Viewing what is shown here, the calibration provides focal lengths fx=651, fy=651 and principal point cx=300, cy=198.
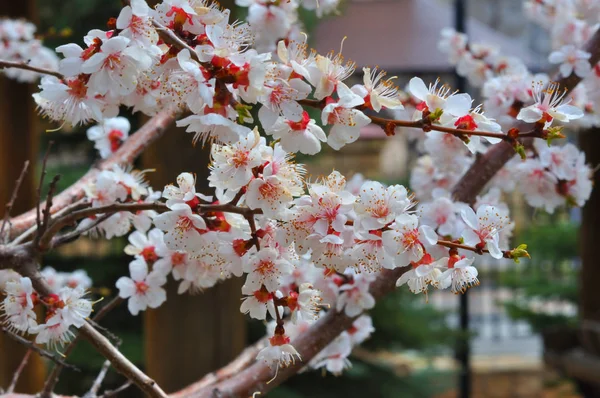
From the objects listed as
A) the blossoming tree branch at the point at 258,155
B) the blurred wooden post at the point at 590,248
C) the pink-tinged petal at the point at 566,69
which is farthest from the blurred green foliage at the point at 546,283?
the blossoming tree branch at the point at 258,155

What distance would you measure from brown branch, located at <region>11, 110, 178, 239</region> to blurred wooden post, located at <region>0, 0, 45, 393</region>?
1050 mm

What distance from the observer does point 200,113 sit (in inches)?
19.9

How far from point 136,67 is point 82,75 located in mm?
68

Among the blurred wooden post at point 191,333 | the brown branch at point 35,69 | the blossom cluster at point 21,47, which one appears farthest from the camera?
the blossom cluster at point 21,47

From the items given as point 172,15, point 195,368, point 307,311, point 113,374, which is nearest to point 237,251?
point 307,311

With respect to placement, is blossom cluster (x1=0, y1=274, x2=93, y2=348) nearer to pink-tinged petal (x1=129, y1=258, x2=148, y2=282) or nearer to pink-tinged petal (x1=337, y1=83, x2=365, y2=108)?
pink-tinged petal (x1=129, y1=258, x2=148, y2=282)

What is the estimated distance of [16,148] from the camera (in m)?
1.97

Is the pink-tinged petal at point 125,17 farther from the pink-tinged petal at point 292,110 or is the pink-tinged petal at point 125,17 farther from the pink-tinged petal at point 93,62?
the pink-tinged petal at point 292,110

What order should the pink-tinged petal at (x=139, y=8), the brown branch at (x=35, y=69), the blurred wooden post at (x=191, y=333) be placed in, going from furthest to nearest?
the blurred wooden post at (x=191, y=333)
the brown branch at (x=35, y=69)
the pink-tinged petal at (x=139, y=8)

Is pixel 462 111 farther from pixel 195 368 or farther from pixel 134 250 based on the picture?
pixel 195 368

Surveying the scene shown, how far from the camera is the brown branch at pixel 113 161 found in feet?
2.79

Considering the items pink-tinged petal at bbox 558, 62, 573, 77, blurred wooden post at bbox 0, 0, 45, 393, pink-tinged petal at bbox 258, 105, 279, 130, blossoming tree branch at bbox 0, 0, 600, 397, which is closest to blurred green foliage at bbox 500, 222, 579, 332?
blurred wooden post at bbox 0, 0, 45, 393

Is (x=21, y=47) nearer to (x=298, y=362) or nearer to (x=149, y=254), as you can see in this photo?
(x=149, y=254)

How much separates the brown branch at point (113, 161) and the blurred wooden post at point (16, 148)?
105 centimetres
